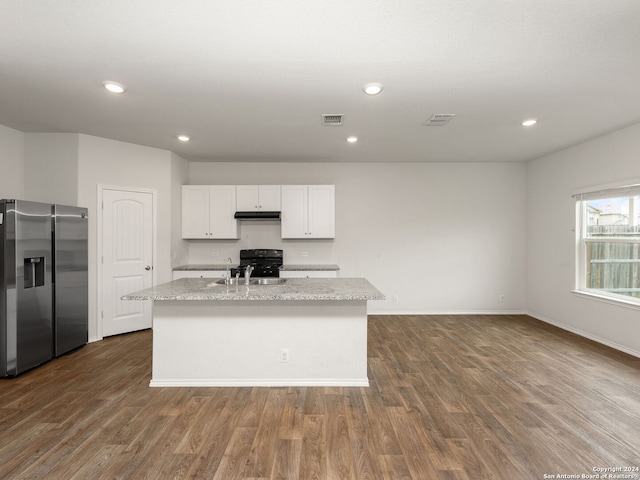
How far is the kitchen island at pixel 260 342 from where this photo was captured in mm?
2994

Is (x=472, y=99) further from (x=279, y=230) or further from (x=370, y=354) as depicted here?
(x=279, y=230)

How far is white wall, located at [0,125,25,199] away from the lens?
389 centimetres

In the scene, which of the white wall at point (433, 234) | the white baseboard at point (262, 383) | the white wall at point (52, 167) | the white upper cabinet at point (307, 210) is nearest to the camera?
the white baseboard at point (262, 383)

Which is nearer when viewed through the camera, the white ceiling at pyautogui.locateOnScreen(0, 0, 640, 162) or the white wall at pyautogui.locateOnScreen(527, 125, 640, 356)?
the white ceiling at pyautogui.locateOnScreen(0, 0, 640, 162)

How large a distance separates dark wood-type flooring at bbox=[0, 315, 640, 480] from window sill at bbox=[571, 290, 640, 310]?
59cm

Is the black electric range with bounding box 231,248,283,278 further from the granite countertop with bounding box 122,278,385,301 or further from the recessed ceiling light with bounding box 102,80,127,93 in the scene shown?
the recessed ceiling light with bounding box 102,80,127,93

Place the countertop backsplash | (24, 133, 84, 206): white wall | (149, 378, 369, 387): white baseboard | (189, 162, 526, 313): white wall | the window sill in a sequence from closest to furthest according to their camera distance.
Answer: (149, 378, 369, 387): white baseboard < the window sill < (24, 133, 84, 206): white wall < the countertop backsplash < (189, 162, 526, 313): white wall

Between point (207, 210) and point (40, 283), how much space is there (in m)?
2.35

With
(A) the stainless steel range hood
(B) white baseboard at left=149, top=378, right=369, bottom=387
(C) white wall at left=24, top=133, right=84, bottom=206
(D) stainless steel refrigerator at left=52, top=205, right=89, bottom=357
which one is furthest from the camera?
(A) the stainless steel range hood

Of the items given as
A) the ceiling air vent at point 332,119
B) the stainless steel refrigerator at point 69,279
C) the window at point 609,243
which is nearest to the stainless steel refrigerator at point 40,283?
the stainless steel refrigerator at point 69,279

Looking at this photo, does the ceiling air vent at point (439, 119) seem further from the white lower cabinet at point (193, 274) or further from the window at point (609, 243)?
the white lower cabinet at point (193, 274)

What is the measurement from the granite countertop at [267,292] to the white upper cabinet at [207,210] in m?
2.17

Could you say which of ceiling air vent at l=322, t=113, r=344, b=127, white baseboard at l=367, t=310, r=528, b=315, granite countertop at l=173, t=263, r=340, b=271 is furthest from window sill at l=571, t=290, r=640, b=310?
ceiling air vent at l=322, t=113, r=344, b=127

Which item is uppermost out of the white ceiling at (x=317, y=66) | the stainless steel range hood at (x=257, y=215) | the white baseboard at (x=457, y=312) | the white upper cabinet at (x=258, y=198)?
the white ceiling at (x=317, y=66)
